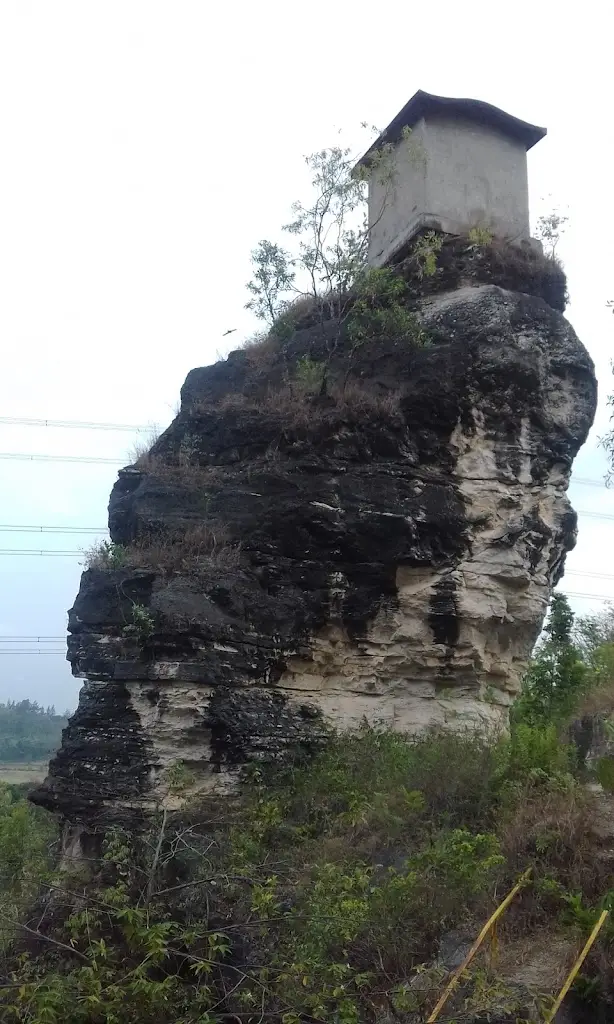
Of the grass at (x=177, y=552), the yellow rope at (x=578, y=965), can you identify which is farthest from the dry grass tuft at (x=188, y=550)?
the yellow rope at (x=578, y=965)

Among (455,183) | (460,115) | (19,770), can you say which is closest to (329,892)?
(455,183)

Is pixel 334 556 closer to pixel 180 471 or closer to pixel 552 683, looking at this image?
pixel 180 471

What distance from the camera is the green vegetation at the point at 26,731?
5828 cm

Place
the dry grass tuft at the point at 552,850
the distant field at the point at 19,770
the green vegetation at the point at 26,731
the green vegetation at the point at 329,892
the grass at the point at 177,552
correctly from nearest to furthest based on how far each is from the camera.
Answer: the green vegetation at the point at 329,892 < the dry grass tuft at the point at 552,850 < the grass at the point at 177,552 < the distant field at the point at 19,770 < the green vegetation at the point at 26,731

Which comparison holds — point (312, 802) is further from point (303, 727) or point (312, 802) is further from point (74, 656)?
point (74, 656)

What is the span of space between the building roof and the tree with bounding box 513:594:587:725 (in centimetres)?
821

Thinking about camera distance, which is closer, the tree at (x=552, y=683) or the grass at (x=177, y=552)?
the grass at (x=177, y=552)

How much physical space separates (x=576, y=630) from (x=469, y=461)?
4.18 meters

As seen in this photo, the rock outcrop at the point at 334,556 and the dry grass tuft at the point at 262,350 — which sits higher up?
the dry grass tuft at the point at 262,350

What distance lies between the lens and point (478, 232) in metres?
12.1

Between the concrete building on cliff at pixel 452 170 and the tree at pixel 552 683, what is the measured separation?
6262 mm

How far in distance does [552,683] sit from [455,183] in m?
7.88

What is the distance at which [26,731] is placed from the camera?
6900 cm

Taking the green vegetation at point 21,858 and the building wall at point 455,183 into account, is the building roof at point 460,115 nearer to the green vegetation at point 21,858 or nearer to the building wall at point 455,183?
the building wall at point 455,183
